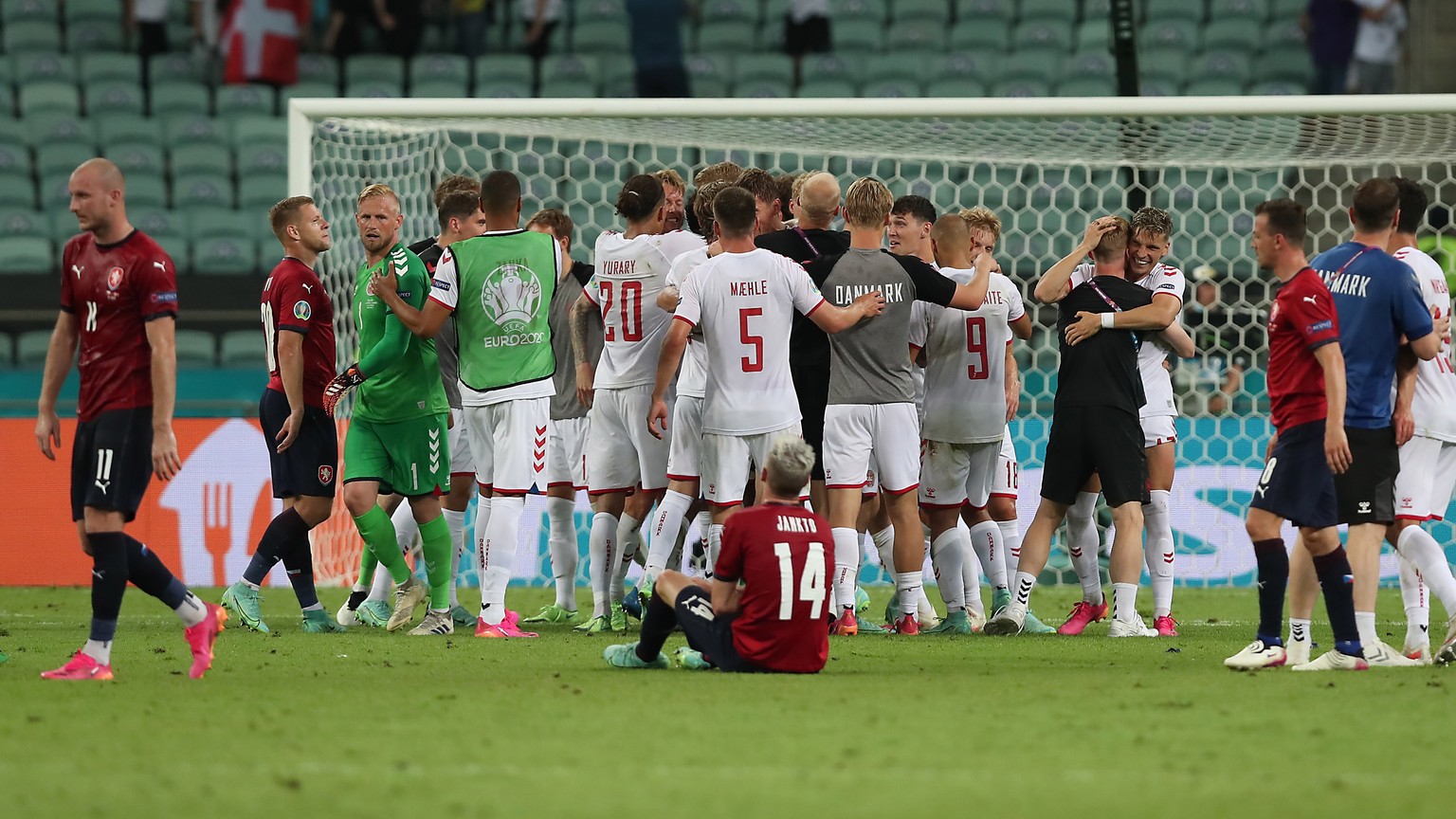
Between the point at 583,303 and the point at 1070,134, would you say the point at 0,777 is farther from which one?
the point at 1070,134

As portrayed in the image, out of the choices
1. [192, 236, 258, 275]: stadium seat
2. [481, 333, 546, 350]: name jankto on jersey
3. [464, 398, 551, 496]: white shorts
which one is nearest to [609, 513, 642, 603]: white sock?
[464, 398, 551, 496]: white shorts

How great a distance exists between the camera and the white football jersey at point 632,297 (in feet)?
28.7

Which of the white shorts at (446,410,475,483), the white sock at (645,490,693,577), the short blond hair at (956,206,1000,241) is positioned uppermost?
the short blond hair at (956,206,1000,241)

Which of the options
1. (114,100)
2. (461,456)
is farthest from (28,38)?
(461,456)

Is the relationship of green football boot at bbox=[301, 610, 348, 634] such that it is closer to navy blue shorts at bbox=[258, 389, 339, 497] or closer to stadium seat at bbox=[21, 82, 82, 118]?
navy blue shorts at bbox=[258, 389, 339, 497]

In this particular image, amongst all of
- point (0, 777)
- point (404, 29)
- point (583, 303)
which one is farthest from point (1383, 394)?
point (404, 29)

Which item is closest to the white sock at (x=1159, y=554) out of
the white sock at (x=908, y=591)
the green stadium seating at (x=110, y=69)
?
the white sock at (x=908, y=591)

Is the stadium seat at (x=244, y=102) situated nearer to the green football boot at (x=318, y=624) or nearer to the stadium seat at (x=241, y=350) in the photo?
the stadium seat at (x=241, y=350)

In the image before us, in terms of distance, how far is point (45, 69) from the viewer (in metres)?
19.1

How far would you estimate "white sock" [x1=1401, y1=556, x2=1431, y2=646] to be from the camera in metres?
7.53

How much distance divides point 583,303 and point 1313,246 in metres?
7.99

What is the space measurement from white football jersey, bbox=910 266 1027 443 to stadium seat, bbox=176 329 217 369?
8.22 meters

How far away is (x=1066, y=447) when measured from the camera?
28.7 feet

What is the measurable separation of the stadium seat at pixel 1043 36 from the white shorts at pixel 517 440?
11.9 meters
